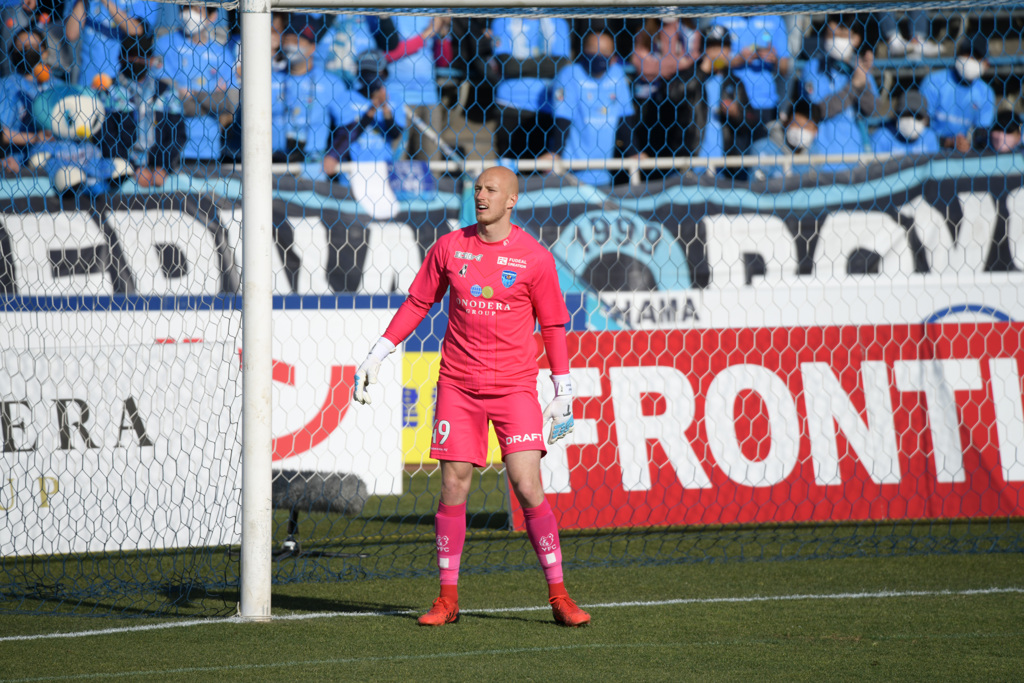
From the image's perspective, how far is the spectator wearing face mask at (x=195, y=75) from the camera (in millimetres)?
6828

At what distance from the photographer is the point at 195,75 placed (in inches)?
315

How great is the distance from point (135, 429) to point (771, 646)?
3.28 meters

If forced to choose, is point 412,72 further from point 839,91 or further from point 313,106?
point 839,91

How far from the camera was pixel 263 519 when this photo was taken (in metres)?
4.00

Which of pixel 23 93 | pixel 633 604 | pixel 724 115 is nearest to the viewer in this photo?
pixel 633 604

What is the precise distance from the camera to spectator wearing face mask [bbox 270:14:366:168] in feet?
30.4

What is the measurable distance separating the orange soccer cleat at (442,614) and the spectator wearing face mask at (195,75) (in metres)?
3.58

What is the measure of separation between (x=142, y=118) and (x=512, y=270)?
4.51m

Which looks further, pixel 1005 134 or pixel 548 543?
pixel 1005 134

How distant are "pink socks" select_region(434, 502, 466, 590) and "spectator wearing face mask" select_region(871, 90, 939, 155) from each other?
7.42 metres

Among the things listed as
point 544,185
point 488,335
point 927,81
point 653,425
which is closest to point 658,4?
point 488,335

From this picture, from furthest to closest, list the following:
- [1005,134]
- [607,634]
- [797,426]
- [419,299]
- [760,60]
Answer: [760,60] < [1005,134] < [797,426] < [419,299] < [607,634]

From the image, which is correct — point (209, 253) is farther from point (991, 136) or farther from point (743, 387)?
point (991, 136)

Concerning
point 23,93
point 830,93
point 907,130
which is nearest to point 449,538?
point 23,93
